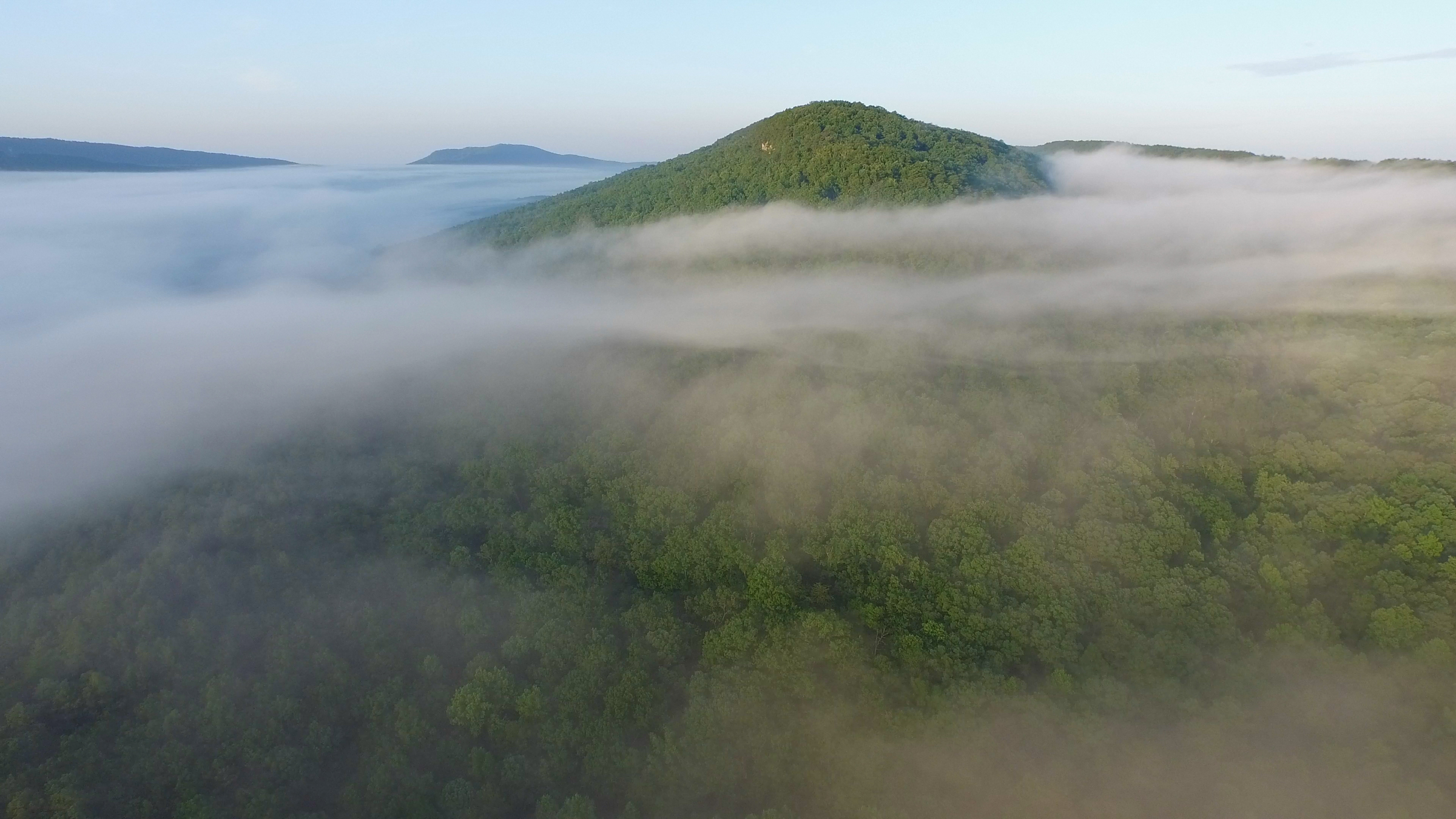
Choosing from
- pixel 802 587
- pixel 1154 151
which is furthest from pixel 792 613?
pixel 1154 151

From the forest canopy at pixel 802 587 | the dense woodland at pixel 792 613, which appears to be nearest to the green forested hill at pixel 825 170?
the forest canopy at pixel 802 587

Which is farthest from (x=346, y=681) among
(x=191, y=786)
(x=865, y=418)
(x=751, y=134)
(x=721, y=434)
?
(x=751, y=134)

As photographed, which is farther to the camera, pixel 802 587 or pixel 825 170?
pixel 825 170

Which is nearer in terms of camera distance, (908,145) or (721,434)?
(721,434)

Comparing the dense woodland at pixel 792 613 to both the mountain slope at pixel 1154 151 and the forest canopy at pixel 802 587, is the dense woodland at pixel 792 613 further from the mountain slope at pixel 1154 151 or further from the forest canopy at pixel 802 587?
the mountain slope at pixel 1154 151

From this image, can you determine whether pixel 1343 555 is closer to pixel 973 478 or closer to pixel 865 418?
pixel 973 478

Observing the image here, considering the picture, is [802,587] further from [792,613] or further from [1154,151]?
[1154,151]
